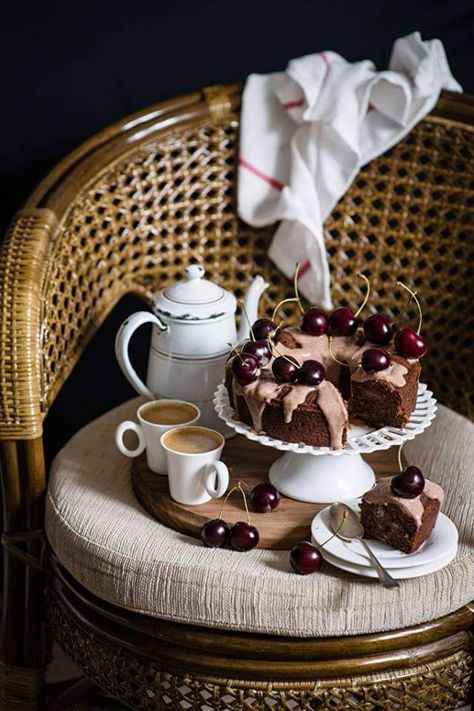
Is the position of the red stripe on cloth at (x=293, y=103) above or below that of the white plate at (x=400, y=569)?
above

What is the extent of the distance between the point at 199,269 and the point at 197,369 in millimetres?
137

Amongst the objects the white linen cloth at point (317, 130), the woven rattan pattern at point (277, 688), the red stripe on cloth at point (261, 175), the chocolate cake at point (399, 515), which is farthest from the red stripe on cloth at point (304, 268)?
the woven rattan pattern at point (277, 688)

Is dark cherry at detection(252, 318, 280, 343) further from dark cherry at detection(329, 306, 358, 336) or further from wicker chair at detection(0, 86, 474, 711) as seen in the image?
wicker chair at detection(0, 86, 474, 711)

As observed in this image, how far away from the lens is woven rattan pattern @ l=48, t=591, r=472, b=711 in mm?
1122

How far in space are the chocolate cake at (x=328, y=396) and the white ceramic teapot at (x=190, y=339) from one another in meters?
0.13

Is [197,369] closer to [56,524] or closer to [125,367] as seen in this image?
[125,367]

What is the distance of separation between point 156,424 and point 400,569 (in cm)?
37

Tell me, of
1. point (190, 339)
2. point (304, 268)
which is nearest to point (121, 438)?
point (190, 339)

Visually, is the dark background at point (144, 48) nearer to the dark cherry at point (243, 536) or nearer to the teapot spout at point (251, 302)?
the teapot spout at point (251, 302)

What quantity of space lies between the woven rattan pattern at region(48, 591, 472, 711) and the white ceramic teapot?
0.35 meters

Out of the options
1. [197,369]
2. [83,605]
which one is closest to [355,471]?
[197,369]

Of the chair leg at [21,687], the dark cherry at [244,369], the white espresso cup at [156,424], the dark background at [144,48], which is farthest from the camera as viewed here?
the dark background at [144,48]

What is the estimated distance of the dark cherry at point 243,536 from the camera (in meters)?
1.16

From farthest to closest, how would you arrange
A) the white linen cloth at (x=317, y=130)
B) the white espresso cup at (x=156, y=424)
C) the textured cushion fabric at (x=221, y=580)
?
the white linen cloth at (x=317, y=130), the white espresso cup at (x=156, y=424), the textured cushion fabric at (x=221, y=580)
